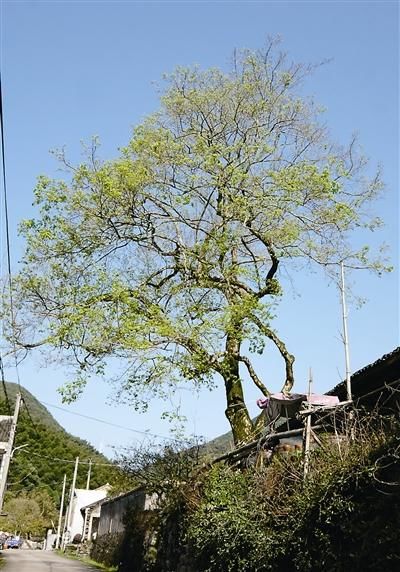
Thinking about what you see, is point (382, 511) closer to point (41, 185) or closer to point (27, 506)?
point (41, 185)

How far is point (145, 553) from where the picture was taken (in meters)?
15.9

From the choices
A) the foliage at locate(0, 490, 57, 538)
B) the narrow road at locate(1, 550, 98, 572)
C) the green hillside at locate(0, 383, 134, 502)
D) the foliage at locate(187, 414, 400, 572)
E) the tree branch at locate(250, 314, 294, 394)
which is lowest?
the narrow road at locate(1, 550, 98, 572)

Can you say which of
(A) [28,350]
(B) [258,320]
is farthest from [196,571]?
(A) [28,350]

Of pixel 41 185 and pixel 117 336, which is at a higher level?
pixel 41 185

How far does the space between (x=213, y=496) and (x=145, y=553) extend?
20.5ft

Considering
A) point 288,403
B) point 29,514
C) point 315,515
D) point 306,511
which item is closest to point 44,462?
point 29,514

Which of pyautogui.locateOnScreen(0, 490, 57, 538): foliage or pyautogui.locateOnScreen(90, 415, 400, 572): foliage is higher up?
pyautogui.locateOnScreen(0, 490, 57, 538): foliage

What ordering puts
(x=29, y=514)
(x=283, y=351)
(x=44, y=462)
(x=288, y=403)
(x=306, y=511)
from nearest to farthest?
(x=306, y=511)
(x=288, y=403)
(x=283, y=351)
(x=29, y=514)
(x=44, y=462)

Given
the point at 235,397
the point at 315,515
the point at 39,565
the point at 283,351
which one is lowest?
the point at 39,565

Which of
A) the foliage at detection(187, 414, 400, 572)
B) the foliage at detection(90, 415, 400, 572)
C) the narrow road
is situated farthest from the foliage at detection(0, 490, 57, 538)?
the foliage at detection(187, 414, 400, 572)

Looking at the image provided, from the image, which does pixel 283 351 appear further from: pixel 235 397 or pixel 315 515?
pixel 315 515

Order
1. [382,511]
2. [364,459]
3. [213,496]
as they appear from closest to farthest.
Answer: [382,511], [364,459], [213,496]

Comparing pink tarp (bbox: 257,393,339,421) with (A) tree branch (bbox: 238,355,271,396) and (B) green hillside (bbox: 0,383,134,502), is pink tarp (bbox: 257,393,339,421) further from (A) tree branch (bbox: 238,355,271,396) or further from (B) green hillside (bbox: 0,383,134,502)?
(B) green hillside (bbox: 0,383,134,502)

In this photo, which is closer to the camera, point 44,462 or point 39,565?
point 39,565
